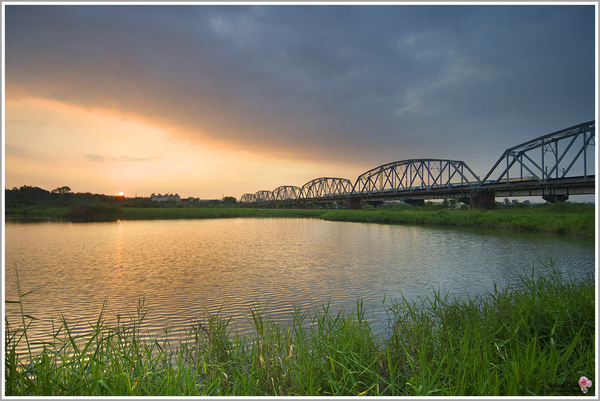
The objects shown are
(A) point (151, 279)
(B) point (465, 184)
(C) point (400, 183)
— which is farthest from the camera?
(C) point (400, 183)

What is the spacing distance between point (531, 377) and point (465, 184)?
54.4m

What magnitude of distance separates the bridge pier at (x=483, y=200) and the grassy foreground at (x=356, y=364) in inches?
1746

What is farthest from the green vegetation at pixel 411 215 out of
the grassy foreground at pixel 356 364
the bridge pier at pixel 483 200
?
the grassy foreground at pixel 356 364

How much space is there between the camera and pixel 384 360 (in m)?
3.92

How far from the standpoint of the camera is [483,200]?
148ft

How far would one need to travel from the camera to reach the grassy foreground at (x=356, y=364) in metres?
2.73

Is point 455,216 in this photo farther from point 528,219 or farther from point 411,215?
point 528,219

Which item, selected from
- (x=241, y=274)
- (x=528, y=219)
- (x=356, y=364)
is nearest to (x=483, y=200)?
(x=528, y=219)

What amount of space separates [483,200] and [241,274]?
142ft

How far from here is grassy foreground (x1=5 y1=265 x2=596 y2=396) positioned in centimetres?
273

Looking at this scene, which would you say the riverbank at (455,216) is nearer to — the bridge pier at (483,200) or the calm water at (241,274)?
the bridge pier at (483,200)

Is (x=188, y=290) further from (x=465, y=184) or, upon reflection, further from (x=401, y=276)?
(x=465, y=184)

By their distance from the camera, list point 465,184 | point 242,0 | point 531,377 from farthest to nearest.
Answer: point 465,184
point 242,0
point 531,377

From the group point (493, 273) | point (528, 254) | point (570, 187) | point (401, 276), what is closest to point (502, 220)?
point (570, 187)
